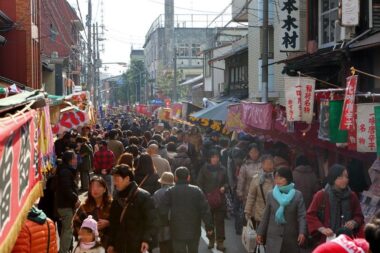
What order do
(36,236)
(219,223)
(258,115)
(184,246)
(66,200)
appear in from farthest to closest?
(258,115), (219,223), (66,200), (184,246), (36,236)

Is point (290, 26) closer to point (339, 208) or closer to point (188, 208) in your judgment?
point (188, 208)

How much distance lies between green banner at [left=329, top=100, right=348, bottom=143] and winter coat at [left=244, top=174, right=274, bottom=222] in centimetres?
A: 116

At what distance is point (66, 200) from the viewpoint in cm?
928

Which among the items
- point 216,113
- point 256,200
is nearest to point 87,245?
point 256,200

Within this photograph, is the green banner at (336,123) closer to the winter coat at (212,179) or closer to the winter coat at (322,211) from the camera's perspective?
the winter coat at (322,211)

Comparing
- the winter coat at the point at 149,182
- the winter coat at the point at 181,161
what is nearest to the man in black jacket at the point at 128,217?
the winter coat at the point at 149,182

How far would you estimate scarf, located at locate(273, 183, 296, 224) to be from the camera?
757 cm

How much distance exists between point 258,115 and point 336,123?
13.6 feet

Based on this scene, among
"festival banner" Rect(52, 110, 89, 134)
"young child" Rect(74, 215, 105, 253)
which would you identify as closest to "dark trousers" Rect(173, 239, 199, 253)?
"young child" Rect(74, 215, 105, 253)

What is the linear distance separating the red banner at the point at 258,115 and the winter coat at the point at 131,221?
574 centimetres

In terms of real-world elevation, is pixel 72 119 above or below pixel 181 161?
above

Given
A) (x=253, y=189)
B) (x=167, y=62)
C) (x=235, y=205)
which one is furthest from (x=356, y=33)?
(x=167, y=62)

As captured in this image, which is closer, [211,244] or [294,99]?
[294,99]

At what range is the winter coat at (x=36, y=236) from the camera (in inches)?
211
